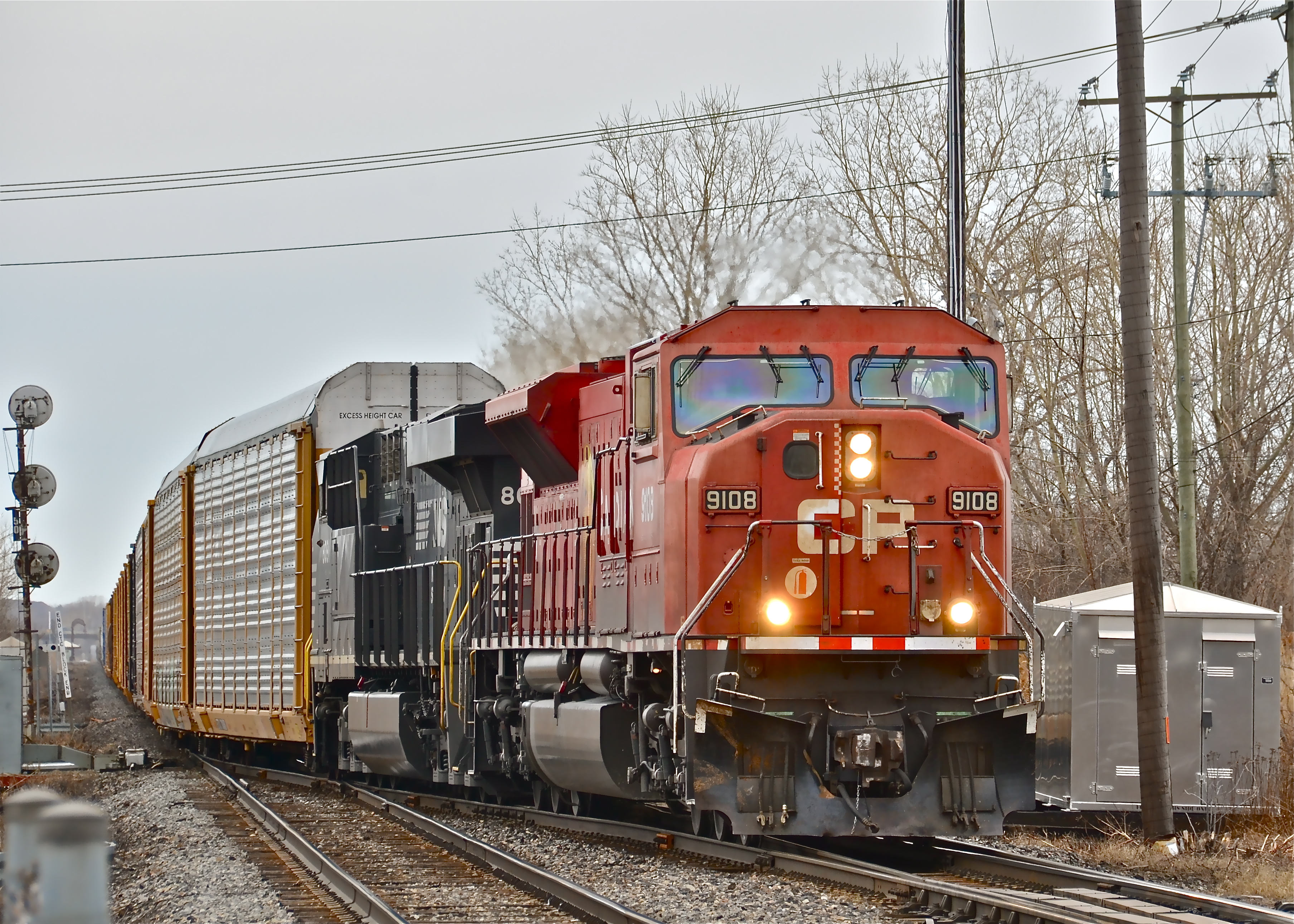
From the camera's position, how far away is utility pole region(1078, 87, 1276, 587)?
18594 millimetres

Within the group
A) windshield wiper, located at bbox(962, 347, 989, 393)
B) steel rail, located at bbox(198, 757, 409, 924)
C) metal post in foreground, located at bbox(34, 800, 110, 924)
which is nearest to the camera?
metal post in foreground, located at bbox(34, 800, 110, 924)

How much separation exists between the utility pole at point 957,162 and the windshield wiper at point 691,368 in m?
5.50

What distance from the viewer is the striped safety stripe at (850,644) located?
1018 centimetres

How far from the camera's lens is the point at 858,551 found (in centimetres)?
1043

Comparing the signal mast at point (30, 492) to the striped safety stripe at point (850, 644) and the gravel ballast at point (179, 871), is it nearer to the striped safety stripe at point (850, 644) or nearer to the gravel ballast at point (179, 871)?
the gravel ballast at point (179, 871)

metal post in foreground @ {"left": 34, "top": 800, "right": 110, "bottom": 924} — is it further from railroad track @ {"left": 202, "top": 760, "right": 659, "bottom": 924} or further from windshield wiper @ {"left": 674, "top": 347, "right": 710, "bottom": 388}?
windshield wiper @ {"left": 674, "top": 347, "right": 710, "bottom": 388}

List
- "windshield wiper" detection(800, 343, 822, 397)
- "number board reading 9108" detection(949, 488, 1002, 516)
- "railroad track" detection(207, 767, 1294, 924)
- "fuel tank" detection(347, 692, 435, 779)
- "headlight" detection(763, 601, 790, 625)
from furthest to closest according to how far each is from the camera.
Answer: "fuel tank" detection(347, 692, 435, 779)
"windshield wiper" detection(800, 343, 822, 397)
"number board reading 9108" detection(949, 488, 1002, 516)
"headlight" detection(763, 601, 790, 625)
"railroad track" detection(207, 767, 1294, 924)

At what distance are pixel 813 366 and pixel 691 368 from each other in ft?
2.64

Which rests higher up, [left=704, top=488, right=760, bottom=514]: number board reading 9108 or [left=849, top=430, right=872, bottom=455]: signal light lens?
[left=849, top=430, right=872, bottom=455]: signal light lens

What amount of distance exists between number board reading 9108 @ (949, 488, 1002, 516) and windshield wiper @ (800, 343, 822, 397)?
3.52ft

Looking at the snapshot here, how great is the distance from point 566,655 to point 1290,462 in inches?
674

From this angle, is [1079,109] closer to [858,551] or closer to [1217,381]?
[1217,381]

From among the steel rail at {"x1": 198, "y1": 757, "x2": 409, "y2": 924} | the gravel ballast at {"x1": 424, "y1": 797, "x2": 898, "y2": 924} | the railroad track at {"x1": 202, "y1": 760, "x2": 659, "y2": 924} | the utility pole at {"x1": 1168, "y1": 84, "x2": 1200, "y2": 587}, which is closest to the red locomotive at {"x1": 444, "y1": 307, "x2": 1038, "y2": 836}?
the gravel ballast at {"x1": 424, "y1": 797, "x2": 898, "y2": 924}

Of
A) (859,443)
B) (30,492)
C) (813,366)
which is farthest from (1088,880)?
(30,492)
